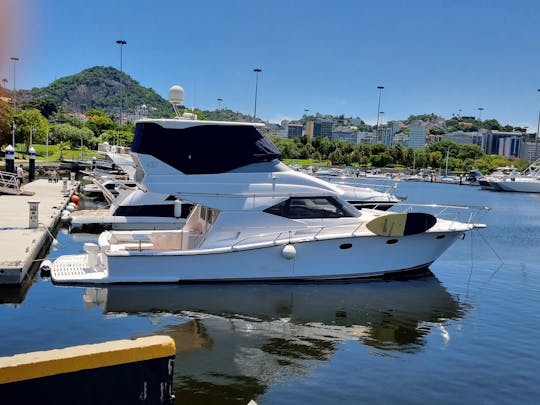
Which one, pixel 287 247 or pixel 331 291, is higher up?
pixel 287 247

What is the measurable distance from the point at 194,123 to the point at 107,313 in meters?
5.89

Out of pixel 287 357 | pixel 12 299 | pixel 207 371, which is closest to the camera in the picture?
pixel 207 371

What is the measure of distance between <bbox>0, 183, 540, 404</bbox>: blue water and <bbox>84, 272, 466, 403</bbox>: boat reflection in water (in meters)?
0.03

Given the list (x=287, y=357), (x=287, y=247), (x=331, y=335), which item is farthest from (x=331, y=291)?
(x=287, y=357)

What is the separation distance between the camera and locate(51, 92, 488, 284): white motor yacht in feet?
48.2

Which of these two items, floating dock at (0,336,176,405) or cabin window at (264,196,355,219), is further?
cabin window at (264,196,355,219)

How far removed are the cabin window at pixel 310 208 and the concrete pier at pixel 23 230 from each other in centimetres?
694

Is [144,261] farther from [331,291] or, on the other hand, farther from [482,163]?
[482,163]

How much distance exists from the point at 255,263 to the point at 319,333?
3.41 m

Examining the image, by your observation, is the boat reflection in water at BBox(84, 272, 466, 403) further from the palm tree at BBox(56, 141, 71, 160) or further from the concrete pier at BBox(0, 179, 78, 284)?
the palm tree at BBox(56, 141, 71, 160)

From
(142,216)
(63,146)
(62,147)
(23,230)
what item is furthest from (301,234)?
(63,146)

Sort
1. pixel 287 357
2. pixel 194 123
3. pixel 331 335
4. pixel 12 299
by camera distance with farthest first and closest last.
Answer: pixel 194 123, pixel 12 299, pixel 331 335, pixel 287 357

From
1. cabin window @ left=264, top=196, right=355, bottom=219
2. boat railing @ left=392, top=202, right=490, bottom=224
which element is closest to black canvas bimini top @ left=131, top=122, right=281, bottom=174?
cabin window @ left=264, top=196, right=355, bottom=219

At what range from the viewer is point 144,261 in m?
14.5
